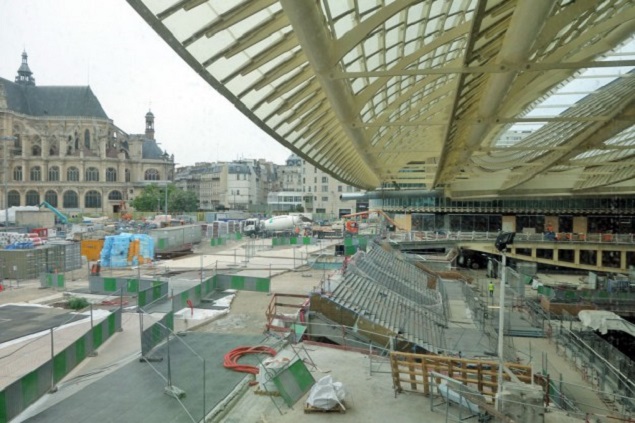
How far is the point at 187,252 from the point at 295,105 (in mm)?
29167

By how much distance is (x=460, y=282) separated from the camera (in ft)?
88.5

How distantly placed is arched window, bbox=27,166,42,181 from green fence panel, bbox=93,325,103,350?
244 ft

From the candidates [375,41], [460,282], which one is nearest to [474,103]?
[375,41]

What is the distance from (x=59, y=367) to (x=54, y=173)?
252ft

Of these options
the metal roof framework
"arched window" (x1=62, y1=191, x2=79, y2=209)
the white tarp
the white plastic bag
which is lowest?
the white tarp

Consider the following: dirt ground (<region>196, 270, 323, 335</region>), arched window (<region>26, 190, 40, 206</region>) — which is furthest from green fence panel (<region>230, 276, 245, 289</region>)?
arched window (<region>26, 190, 40, 206</region>)

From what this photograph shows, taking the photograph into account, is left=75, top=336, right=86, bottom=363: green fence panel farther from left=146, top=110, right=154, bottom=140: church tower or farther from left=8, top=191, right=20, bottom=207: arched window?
left=146, top=110, right=154, bottom=140: church tower

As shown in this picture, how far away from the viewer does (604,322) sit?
18.4m

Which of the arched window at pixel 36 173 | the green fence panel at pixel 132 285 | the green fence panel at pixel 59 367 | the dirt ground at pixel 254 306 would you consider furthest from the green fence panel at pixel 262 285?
the arched window at pixel 36 173

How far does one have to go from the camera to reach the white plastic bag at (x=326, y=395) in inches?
311

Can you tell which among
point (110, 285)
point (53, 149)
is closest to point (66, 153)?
point (53, 149)

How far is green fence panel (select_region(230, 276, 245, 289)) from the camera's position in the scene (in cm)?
1988

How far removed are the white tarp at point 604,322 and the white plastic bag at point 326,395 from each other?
1441 centimetres

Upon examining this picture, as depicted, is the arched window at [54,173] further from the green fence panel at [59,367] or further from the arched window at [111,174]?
the green fence panel at [59,367]
